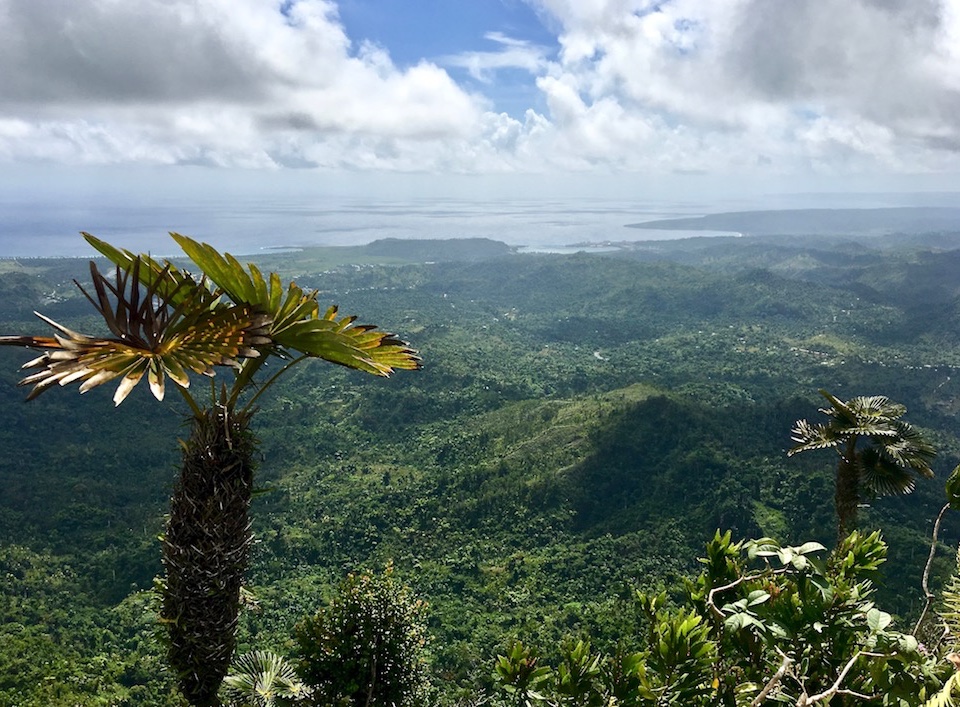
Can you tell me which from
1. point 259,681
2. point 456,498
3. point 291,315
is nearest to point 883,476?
point 259,681

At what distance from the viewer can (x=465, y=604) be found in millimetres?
42406

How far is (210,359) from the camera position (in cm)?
280

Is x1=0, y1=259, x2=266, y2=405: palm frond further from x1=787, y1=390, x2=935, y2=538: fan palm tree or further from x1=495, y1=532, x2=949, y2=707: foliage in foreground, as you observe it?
x1=787, y1=390, x2=935, y2=538: fan palm tree

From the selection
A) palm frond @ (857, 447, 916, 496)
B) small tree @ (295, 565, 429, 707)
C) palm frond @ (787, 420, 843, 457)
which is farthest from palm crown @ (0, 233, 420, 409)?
palm frond @ (857, 447, 916, 496)

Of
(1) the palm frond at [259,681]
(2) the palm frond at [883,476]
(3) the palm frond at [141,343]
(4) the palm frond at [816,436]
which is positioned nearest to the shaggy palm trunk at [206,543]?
(3) the palm frond at [141,343]

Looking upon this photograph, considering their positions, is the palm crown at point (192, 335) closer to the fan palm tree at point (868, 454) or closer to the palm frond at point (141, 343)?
the palm frond at point (141, 343)

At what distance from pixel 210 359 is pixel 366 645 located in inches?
354

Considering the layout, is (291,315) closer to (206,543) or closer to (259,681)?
(206,543)

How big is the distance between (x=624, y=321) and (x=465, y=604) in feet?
400

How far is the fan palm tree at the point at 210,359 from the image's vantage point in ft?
9.56

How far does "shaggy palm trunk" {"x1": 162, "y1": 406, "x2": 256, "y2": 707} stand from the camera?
11.1 feet

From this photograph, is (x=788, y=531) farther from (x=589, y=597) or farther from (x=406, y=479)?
(x=406, y=479)

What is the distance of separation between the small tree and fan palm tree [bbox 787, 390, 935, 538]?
710 centimetres

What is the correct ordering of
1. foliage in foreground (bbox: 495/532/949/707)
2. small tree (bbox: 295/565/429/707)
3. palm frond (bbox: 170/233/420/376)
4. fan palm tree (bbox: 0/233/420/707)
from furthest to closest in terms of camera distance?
small tree (bbox: 295/565/429/707) < foliage in foreground (bbox: 495/532/949/707) < palm frond (bbox: 170/233/420/376) < fan palm tree (bbox: 0/233/420/707)
